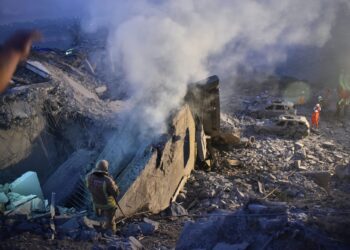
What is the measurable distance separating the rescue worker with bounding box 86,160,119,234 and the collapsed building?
2.03ft

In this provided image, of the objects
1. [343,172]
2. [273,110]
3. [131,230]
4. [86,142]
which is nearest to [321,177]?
[343,172]

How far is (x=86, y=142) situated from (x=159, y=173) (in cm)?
314

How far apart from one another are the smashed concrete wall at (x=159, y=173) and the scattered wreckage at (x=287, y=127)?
5.10 metres

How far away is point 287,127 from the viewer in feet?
44.7

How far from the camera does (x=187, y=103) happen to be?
393 inches

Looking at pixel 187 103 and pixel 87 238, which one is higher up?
pixel 187 103

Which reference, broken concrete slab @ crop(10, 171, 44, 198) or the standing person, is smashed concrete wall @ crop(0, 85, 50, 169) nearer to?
broken concrete slab @ crop(10, 171, 44, 198)

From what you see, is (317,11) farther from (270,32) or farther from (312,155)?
(312,155)

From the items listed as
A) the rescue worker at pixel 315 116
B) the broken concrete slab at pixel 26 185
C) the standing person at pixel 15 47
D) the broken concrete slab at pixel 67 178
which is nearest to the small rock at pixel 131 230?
the broken concrete slab at pixel 67 178

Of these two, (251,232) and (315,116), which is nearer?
(251,232)

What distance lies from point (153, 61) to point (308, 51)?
17631 mm

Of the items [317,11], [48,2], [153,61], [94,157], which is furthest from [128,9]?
[48,2]

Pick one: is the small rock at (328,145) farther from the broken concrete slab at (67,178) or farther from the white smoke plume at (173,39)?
the broken concrete slab at (67,178)

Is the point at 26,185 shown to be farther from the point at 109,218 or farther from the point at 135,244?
the point at 135,244
